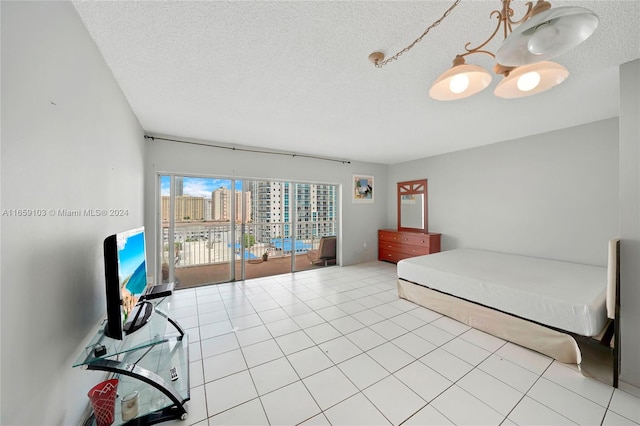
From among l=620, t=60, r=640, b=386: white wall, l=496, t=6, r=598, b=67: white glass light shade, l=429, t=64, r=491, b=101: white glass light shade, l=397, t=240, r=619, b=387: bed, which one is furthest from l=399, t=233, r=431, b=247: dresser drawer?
l=496, t=6, r=598, b=67: white glass light shade

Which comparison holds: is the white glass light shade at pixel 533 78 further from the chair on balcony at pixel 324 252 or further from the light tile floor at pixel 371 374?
the chair on balcony at pixel 324 252

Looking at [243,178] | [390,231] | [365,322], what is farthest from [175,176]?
[390,231]

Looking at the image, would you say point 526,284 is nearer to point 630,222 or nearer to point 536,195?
point 630,222

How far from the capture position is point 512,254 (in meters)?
3.86

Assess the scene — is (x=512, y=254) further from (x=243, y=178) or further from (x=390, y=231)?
(x=243, y=178)

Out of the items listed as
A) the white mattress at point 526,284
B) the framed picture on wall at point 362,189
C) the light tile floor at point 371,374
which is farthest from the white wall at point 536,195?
the light tile floor at point 371,374

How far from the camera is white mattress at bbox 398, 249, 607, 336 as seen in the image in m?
1.96

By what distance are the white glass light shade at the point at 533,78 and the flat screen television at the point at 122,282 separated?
2.67 m

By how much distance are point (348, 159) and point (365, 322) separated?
12.3 feet

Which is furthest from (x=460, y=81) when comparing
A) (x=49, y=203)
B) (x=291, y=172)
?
(x=291, y=172)

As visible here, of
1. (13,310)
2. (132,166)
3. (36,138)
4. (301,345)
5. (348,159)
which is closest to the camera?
(13,310)

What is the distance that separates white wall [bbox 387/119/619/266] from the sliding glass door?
8.59ft

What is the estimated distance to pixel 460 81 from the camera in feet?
4.91

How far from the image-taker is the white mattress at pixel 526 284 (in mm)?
1956
